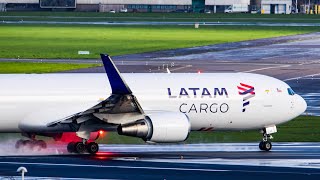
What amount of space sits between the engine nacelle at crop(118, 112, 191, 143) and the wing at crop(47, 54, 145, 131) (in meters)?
0.65

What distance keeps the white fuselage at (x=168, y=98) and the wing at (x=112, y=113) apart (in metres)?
0.66

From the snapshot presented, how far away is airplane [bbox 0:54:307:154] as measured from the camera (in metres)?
42.7

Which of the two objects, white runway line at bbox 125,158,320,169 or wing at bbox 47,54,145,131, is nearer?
white runway line at bbox 125,158,320,169

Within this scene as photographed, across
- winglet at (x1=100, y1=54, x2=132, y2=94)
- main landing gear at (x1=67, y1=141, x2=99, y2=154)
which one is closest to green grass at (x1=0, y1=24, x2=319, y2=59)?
main landing gear at (x1=67, y1=141, x2=99, y2=154)

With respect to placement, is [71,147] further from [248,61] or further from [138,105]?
[248,61]

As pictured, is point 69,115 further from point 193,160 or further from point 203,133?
point 203,133

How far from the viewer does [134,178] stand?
1453 inches

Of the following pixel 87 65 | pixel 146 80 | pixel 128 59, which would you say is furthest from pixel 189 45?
pixel 146 80

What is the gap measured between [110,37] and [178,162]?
89878 mm

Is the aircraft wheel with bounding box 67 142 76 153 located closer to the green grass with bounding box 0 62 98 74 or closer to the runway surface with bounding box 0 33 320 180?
the runway surface with bounding box 0 33 320 180

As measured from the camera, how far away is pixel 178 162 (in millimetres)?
41750

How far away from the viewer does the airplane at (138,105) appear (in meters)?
42.7

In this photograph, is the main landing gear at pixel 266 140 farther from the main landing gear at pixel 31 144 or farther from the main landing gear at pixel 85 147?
the main landing gear at pixel 31 144

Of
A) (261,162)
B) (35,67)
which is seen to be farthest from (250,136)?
(35,67)
